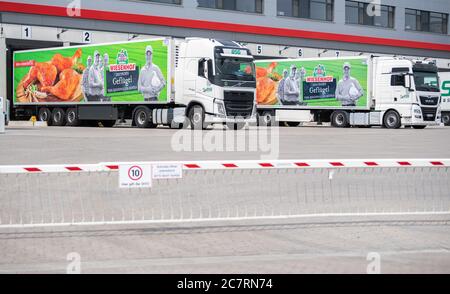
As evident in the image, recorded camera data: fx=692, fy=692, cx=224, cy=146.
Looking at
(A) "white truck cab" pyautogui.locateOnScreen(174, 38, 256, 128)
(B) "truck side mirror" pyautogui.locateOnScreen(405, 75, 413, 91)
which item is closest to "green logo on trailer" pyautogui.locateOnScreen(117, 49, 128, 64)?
(A) "white truck cab" pyautogui.locateOnScreen(174, 38, 256, 128)

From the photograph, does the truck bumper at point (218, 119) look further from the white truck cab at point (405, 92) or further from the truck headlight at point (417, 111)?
the truck headlight at point (417, 111)

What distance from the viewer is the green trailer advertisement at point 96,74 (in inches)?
1203

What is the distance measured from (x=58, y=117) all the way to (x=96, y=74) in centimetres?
433

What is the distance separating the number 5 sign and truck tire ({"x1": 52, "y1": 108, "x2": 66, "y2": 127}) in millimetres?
28591

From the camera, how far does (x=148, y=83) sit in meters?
30.9

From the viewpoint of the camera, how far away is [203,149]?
59.7 feet

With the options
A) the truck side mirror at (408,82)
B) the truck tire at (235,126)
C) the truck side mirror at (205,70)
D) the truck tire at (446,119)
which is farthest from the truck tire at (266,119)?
the truck tire at (446,119)

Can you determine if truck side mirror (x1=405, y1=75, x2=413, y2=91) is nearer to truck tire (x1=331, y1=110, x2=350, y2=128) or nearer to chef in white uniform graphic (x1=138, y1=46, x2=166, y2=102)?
truck tire (x1=331, y1=110, x2=350, y2=128)

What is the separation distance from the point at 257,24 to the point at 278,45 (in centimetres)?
210

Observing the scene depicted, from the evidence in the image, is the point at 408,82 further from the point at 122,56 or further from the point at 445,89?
the point at 122,56

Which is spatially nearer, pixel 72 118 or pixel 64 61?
pixel 64 61

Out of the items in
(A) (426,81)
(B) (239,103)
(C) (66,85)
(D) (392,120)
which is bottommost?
(D) (392,120)

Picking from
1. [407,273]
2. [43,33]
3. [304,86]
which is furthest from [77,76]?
[407,273]

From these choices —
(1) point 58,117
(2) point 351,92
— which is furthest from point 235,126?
(1) point 58,117
